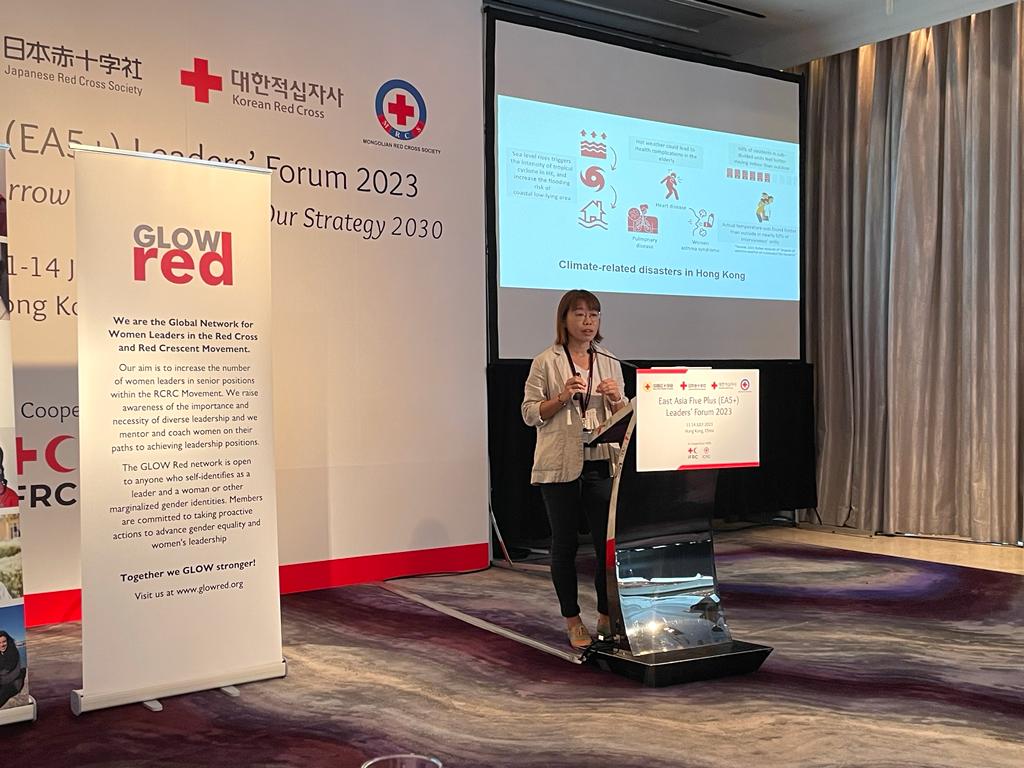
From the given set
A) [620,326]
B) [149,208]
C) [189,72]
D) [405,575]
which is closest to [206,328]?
[149,208]

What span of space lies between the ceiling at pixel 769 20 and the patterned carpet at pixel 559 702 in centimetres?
390

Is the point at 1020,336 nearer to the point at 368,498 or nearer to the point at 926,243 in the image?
the point at 926,243

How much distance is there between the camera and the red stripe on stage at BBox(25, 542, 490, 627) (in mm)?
4191

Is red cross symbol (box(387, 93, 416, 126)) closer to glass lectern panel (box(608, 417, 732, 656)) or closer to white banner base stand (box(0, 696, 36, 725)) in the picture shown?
glass lectern panel (box(608, 417, 732, 656))

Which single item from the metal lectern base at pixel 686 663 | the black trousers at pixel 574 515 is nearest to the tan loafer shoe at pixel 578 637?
the black trousers at pixel 574 515

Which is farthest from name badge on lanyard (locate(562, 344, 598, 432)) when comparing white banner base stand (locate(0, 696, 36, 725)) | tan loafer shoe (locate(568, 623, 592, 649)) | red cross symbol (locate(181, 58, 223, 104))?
red cross symbol (locate(181, 58, 223, 104))

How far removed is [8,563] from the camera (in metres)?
2.99

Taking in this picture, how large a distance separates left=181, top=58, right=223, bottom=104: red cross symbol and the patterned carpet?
2.50 meters

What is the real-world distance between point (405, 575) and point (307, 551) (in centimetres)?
60

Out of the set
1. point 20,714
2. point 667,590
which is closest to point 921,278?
point 667,590

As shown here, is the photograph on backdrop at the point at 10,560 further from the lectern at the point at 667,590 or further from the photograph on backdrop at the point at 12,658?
the lectern at the point at 667,590

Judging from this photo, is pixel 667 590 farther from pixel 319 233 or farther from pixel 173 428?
pixel 319 233

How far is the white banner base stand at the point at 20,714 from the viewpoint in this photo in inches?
116

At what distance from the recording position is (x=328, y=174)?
4.91m
